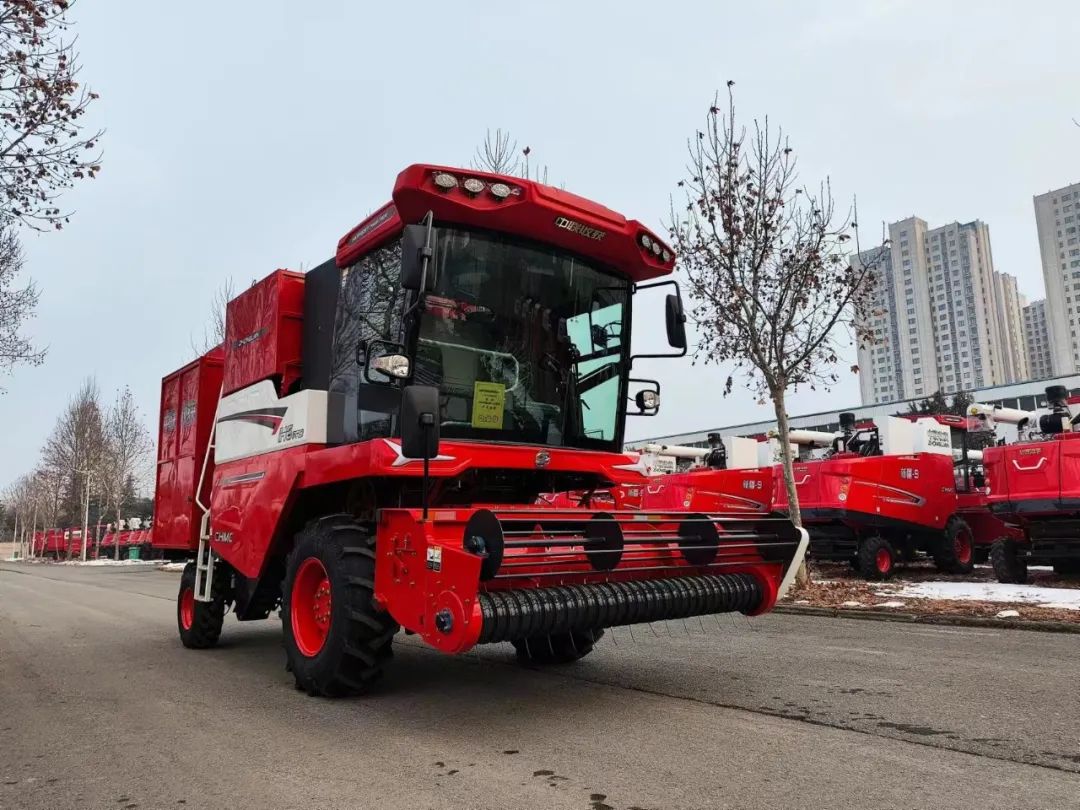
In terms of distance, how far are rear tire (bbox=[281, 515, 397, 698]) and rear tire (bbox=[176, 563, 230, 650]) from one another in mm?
2398

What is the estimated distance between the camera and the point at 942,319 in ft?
153

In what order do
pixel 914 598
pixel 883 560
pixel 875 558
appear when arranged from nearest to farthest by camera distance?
1. pixel 914 598
2. pixel 875 558
3. pixel 883 560

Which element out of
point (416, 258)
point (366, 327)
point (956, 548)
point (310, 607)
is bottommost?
point (956, 548)

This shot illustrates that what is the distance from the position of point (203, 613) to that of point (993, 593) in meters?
9.81

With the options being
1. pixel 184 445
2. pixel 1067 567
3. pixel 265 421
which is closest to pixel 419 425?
pixel 265 421

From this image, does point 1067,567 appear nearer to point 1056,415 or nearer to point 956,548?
point 956,548

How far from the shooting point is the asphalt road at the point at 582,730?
3.40 m

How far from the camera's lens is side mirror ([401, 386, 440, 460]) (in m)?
4.23

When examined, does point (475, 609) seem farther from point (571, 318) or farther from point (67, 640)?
point (67, 640)

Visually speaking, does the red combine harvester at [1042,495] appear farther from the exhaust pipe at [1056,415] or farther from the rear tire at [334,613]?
the rear tire at [334,613]

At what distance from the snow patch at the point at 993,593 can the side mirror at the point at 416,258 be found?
26.3ft

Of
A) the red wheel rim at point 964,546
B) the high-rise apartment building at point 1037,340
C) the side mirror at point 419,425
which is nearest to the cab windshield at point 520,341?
the side mirror at point 419,425

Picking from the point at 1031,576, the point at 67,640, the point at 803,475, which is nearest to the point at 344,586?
the point at 67,640

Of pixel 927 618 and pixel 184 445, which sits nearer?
pixel 184 445
